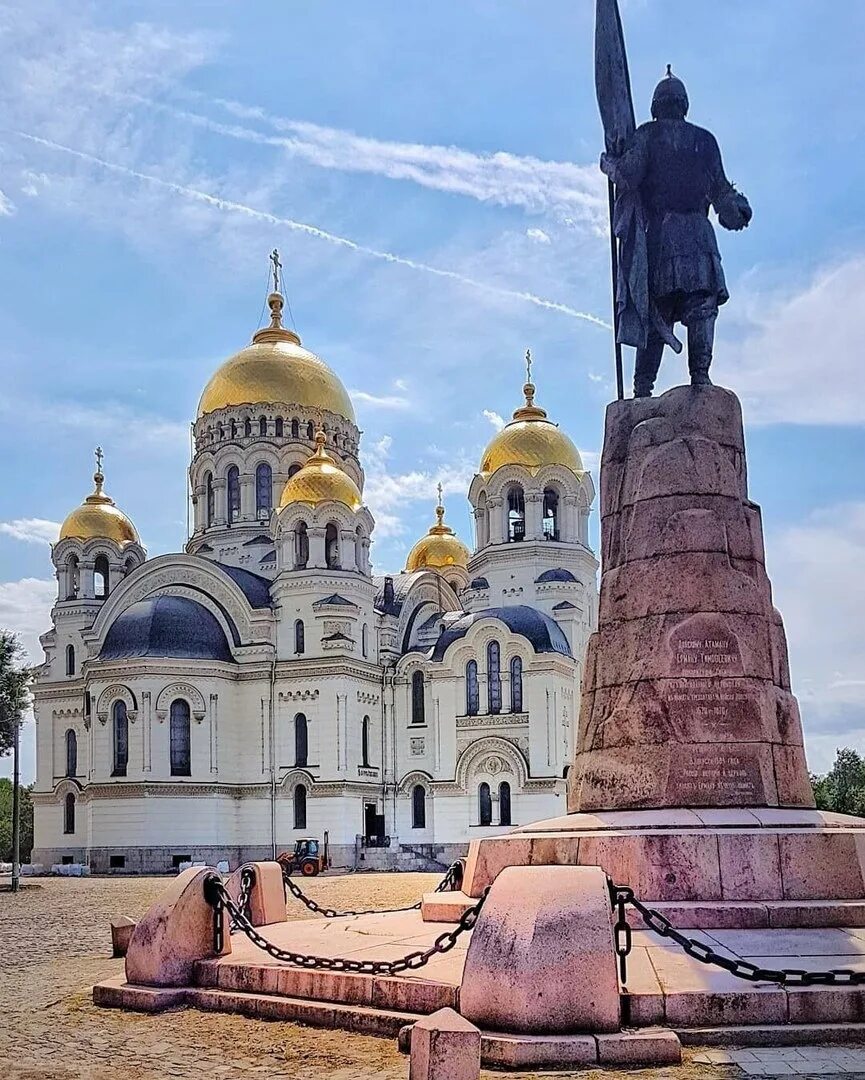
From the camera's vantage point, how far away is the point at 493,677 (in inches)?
1768

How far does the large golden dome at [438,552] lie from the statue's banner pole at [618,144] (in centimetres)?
4256

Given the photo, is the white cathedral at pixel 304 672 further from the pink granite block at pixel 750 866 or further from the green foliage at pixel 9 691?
the pink granite block at pixel 750 866

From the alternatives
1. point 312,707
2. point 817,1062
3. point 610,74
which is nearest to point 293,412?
point 312,707

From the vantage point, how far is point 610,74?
13094mm

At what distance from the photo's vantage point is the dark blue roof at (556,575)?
47.1 metres

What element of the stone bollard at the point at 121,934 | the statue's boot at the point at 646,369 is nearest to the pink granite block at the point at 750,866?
the statue's boot at the point at 646,369

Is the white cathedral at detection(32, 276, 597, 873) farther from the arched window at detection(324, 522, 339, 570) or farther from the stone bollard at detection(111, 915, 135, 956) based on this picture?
the stone bollard at detection(111, 915, 135, 956)

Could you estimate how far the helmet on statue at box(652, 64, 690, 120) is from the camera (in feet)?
41.2

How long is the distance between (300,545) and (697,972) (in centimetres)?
3871

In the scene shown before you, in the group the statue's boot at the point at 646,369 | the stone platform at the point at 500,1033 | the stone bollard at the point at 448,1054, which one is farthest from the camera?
the statue's boot at the point at 646,369

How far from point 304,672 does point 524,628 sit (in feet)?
26.1

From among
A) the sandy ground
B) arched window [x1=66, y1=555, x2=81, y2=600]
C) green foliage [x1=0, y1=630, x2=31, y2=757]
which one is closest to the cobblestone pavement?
the sandy ground

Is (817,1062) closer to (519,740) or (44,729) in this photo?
(519,740)

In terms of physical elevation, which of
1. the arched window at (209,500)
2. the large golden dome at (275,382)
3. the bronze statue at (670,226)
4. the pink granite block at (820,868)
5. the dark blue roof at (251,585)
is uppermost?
the large golden dome at (275,382)
